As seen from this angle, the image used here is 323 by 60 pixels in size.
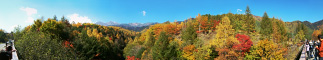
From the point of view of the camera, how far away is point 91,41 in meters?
50.5

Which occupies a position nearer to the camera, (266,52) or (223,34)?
(266,52)

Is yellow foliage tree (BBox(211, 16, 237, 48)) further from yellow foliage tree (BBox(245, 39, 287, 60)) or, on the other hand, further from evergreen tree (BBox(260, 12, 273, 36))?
evergreen tree (BBox(260, 12, 273, 36))

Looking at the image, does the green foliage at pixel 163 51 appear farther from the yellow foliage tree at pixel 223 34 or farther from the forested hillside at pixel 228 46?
the yellow foliage tree at pixel 223 34

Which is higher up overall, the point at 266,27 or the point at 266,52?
the point at 266,27

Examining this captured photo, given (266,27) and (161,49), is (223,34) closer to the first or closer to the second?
(161,49)

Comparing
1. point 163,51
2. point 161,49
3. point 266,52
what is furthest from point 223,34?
point 161,49

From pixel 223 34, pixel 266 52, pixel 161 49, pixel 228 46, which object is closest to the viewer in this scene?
pixel 266 52

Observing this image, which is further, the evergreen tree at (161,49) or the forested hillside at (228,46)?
the evergreen tree at (161,49)

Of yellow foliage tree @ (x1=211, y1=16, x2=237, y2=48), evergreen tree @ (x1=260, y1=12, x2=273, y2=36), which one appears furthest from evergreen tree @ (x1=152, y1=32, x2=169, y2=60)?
evergreen tree @ (x1=260, y1=12, x2=273, y2=36)

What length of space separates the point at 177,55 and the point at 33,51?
157ft

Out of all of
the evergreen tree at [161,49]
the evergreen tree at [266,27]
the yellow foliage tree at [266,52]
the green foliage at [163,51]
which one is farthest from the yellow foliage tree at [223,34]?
the evergreen tree at [266,27]

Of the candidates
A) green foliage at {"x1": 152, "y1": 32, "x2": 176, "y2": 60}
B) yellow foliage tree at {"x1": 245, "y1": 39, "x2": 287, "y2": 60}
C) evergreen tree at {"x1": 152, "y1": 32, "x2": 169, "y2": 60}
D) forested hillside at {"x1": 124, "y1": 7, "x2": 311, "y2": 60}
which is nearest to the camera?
yellow foliage tree at {"x1": 245, "y1": 39, "x2": 287, "y2": 60}

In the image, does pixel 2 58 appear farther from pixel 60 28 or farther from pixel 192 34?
pixel 192 34

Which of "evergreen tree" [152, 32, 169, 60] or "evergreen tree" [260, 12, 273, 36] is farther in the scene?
"evergreen tree" [260, 12, 273, 36]
